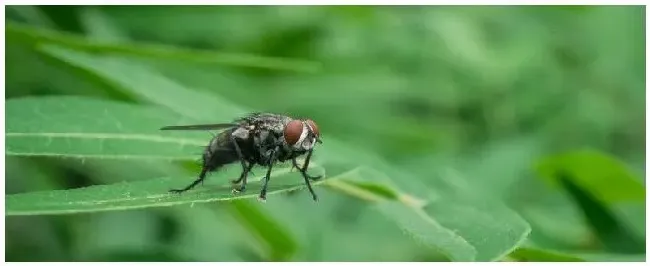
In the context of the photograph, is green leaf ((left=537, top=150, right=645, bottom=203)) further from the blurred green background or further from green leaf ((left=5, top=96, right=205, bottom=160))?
green leaf ((left=5, top=96, right=205, bottom=160))

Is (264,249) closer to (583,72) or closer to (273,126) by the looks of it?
(273,126)

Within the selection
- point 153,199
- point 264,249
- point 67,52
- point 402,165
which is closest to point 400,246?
point 402,165

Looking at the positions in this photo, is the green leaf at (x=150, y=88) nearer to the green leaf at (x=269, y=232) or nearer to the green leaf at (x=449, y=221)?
the green leaf at (x=269, y=232)

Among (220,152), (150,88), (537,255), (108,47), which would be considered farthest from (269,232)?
(537,255)

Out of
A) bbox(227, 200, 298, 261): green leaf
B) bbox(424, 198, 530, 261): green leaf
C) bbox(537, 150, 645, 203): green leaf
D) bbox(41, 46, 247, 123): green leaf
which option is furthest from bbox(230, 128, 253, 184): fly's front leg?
bbox(537, 150, 645, 203): green leaf

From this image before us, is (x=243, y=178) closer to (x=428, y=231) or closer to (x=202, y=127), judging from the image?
(x=202, y=127)

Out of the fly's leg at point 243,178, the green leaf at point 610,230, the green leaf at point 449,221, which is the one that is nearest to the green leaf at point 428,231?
the green leaf at point 449,221

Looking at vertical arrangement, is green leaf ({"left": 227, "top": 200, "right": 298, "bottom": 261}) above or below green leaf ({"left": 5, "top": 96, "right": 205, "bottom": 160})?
below
